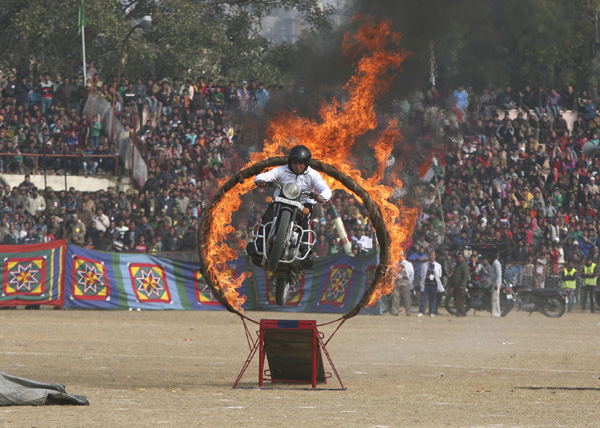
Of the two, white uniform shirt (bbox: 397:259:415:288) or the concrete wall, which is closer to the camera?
white uniform shirt (bbox: 397:259:415:288)

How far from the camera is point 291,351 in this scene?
15508mm

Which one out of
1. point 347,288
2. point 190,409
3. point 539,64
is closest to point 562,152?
point 539,64

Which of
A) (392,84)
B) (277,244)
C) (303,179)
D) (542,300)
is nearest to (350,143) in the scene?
(303,179)

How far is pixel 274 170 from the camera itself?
14.7 meters

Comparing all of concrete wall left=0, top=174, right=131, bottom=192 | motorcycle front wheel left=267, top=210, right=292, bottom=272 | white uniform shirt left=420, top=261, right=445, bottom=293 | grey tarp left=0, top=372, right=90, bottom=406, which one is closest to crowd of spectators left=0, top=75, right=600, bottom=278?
concrete wall left=0, top=174, right=131, bottom=192

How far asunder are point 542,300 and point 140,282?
13072 millimetres

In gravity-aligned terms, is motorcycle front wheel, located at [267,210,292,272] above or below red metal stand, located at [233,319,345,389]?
above

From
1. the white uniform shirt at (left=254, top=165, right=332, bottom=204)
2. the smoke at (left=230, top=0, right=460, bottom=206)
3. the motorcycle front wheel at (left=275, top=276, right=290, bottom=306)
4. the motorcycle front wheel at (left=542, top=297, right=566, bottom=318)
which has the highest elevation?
the smoke at (left=230, top=0, right=460, bottom=206)

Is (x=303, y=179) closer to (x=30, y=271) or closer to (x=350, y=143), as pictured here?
(x=350, y=143)

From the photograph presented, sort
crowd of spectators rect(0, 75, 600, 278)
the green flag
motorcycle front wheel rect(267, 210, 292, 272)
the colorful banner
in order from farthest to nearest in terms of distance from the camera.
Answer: the green flag < crowd of spectators rect(0, 75, 600, 278) < the colorful banner < motorcycle front wheel rect(267, 210, 292, 272)

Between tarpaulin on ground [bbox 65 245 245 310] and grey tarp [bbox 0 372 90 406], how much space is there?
1843 centimetres

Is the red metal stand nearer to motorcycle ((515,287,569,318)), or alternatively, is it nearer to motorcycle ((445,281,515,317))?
motorcycle ((445,281,515,317))

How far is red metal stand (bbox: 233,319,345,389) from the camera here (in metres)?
15.1

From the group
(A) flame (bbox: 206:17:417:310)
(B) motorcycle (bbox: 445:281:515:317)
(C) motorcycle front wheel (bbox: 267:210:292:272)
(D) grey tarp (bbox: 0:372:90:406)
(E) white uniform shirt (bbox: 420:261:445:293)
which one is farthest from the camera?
(B) motorcycle (bbox: 445:281:515:317)
